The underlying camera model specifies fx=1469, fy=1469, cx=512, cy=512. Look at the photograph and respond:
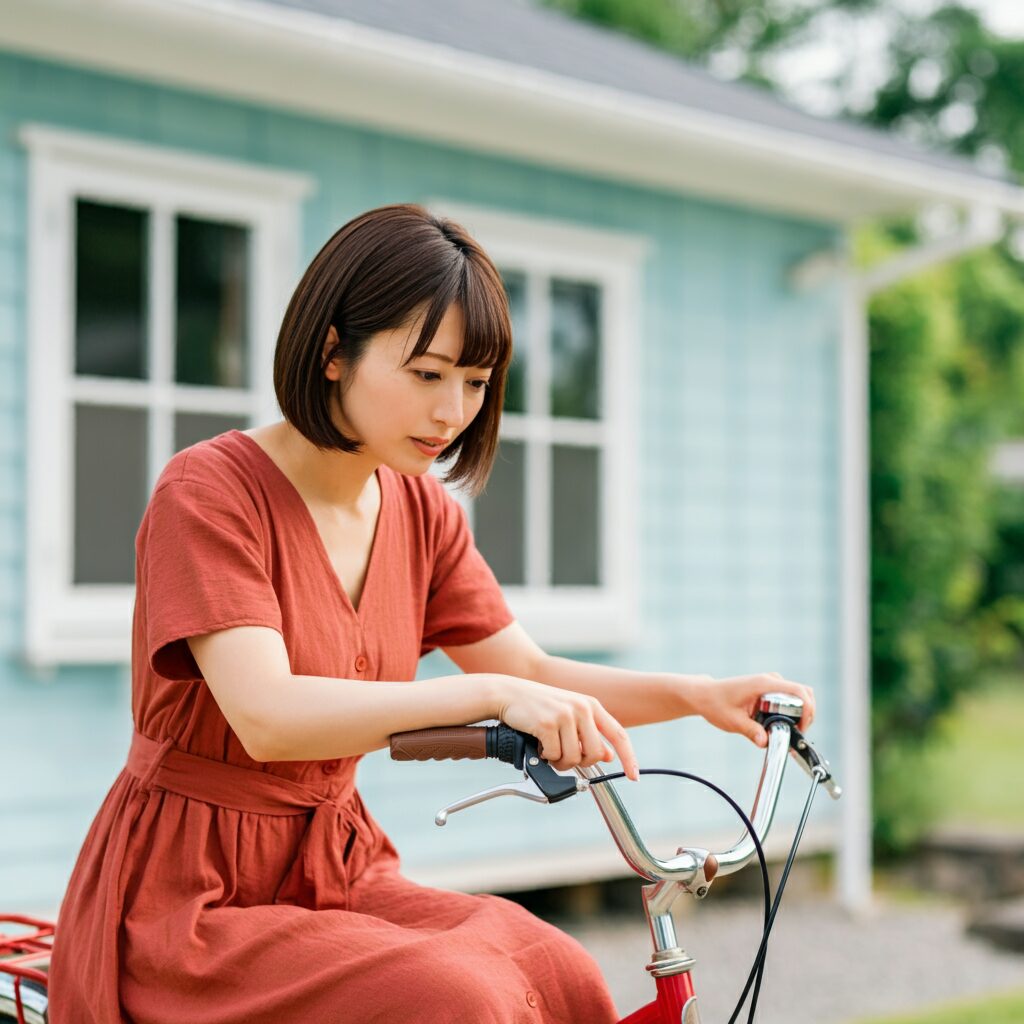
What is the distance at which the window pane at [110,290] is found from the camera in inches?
183

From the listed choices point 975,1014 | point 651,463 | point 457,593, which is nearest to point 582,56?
point 651,463

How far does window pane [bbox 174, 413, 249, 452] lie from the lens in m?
4.85

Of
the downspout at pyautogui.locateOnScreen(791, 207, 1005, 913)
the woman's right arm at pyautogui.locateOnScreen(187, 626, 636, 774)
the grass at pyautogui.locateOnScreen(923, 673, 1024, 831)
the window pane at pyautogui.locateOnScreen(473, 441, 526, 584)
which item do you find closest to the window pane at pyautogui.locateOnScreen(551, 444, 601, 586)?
the window pane at pyautogui.locateOnScreen(473, 441, 526, 584)

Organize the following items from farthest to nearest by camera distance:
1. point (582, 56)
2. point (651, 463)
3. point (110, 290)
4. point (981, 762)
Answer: point (981, 762) < point (582, 56) < point (651, 463) < point (110, 290)

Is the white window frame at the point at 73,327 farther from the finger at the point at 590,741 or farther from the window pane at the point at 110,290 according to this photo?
the finger at the point at 590,741

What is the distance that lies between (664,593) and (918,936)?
1747 mm

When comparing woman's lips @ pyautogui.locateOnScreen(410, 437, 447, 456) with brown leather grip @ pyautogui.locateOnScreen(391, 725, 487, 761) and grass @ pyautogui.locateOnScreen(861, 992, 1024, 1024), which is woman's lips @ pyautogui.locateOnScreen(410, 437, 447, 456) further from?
grass @ pyautogui.locateOnScreen(861, 992, 1024, 1024)

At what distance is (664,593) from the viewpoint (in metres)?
6.13

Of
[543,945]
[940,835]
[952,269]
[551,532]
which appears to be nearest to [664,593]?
[551,532]

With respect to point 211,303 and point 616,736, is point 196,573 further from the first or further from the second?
point 211,303

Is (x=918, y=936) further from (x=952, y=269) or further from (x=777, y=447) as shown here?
(x=952, y=269)

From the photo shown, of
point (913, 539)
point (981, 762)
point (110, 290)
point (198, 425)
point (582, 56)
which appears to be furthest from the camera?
point (981, 762)

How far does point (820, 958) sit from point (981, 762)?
262 inches

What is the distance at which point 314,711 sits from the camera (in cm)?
161
